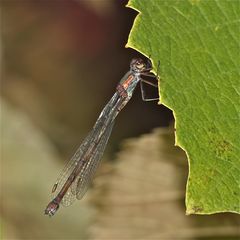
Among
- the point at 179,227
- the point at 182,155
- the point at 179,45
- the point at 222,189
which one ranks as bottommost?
the point at 179,227

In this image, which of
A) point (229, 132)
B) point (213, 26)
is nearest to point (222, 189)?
point (229, 132)

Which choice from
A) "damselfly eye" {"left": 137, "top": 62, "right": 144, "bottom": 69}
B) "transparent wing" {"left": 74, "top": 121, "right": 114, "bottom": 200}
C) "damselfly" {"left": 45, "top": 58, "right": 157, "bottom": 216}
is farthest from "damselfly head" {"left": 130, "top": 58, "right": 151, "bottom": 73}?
"transparent wing" {"left": 74, "top": 121, "right": 114, "bottom": 200}

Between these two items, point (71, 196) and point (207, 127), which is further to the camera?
point (71, 196)

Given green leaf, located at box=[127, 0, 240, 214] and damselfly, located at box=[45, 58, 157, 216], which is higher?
green leaf, located at box=[127, 0, 240, 214]

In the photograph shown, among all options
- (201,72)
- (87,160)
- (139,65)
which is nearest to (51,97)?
(87,160)

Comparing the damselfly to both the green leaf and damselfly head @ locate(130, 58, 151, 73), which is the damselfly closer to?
damselfly head @ locate(130, 58, 151, 73)

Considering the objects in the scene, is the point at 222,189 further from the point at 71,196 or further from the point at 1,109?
the point at 1,109
